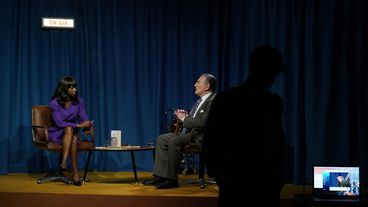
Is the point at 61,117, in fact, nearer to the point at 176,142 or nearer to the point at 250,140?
the point at 176,142

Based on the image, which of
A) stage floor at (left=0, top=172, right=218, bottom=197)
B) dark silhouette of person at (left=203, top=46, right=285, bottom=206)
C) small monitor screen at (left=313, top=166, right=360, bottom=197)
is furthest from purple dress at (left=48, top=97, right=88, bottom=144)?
dark silhouette of person at (left=203, top=46, right=285, bottom=206)

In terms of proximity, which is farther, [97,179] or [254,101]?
[97,179]

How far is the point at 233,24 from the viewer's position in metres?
6.26

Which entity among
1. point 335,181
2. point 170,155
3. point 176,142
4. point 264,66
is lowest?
point 335,181

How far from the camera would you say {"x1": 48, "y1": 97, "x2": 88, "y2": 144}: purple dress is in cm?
530

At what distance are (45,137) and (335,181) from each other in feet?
9.45

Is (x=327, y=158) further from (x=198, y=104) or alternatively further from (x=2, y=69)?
(x=2, y=69)

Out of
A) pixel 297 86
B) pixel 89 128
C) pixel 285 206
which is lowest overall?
pixel 285 206

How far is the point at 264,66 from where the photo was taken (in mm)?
2223

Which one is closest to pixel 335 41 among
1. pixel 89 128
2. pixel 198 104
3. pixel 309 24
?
pixel 309 24

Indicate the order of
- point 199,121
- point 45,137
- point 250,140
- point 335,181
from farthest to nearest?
1. point 45,137
2. point 199,121
3. point 335,181
4. point 250,140

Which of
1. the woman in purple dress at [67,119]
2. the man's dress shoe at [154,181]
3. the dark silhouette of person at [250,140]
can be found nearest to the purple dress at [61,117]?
the woman in purple dress at [67,119]

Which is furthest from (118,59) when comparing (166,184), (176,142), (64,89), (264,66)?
(264,66)

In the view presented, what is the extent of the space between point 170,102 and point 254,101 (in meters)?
4.39
